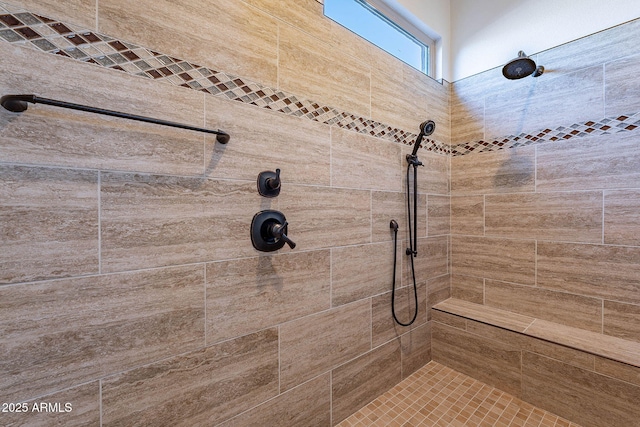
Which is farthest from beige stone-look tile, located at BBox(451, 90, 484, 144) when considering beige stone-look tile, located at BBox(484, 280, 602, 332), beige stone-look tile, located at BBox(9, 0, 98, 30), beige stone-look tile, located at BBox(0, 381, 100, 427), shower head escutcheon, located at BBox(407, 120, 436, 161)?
beige stone-look tile, located at BBox(0, 381, 100, 427)

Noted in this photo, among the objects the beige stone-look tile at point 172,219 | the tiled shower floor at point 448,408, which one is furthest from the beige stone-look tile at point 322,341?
the beige stone-look tile at point 172,219

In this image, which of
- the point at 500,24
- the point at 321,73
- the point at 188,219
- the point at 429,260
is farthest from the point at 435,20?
the point at 188,219

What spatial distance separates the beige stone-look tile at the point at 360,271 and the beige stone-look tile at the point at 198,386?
41cm

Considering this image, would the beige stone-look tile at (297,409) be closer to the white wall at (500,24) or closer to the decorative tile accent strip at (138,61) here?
the decorative tile accent strip at (138,61)

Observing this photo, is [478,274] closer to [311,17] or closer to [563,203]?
[563,203]

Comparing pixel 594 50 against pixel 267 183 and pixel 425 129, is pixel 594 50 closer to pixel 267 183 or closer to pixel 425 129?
pixel 425 129

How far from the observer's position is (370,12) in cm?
175

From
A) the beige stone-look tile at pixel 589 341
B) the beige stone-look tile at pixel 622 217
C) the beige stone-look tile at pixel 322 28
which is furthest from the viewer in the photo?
the beige stone-look tile at pixel 622 217

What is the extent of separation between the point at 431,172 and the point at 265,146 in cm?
131

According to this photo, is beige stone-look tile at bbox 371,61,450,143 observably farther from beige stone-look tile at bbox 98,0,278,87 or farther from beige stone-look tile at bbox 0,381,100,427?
beige stone-look tile at bbox 0,381,100,427

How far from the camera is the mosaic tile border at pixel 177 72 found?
2.50ft

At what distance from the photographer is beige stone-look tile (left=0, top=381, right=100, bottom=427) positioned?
2.49 ft

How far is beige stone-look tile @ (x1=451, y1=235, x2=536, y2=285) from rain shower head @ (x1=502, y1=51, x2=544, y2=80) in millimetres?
1018

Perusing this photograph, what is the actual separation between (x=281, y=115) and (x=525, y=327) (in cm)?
182
